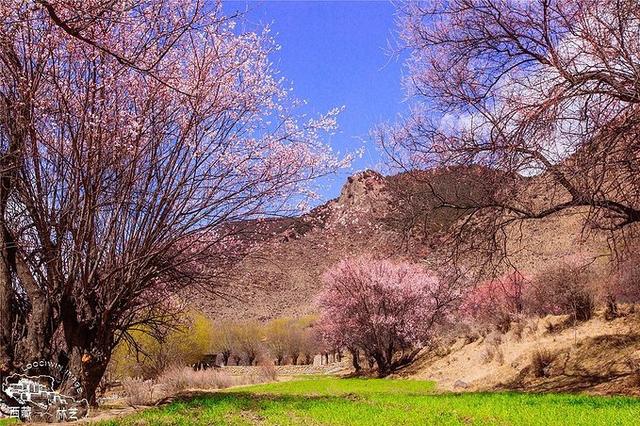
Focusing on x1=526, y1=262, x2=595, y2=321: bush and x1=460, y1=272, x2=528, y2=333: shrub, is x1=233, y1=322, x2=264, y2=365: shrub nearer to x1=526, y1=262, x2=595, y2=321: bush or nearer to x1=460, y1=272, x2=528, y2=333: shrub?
x1=460, y1=272, x2=528, y2=333: shrub

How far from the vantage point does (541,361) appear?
18.0 meters

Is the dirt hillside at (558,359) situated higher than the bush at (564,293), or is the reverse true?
the bush at (564,293)

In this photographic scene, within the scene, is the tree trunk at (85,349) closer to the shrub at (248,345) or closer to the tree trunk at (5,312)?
the tree trunk at (5,312)

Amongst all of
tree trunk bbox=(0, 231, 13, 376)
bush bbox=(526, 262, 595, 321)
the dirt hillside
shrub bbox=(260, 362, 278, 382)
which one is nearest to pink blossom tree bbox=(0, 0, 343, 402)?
tree trunk bbox=(0, 231, 13, 376)

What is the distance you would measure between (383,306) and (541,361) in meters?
13.4

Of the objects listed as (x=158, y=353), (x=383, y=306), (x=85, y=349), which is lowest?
(x=85, y=349)

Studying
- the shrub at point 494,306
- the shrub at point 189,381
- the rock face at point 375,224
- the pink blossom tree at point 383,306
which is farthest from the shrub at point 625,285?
the shrub at point 189,381

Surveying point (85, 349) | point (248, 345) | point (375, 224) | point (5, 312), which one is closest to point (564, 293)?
point (375, 224)

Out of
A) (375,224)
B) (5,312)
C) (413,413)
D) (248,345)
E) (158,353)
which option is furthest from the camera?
(248,345)

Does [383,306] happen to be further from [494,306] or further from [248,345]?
[248,345]

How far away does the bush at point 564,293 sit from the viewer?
2211 centimetres

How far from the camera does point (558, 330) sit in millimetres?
21641

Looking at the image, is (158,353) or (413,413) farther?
(158,353)

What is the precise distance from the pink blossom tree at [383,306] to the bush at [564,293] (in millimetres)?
5200
